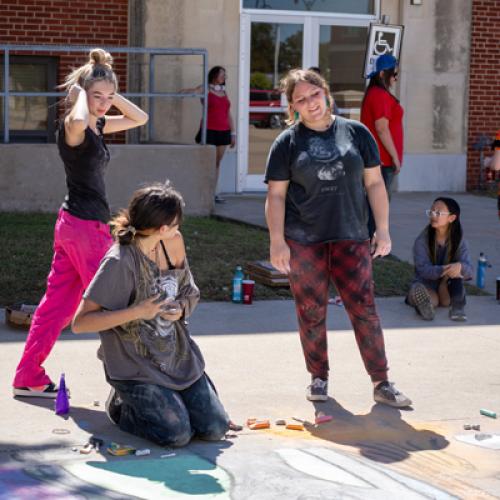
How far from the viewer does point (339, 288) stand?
6.00 m

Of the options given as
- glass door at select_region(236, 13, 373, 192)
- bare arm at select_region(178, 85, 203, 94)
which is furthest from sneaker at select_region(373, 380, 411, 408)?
glass door at select_region(236, 13, 373, 192)

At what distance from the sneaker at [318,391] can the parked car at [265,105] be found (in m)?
9.31

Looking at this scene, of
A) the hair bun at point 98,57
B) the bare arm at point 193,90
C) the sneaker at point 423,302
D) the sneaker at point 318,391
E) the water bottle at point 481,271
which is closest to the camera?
the hair bun at point 98,57

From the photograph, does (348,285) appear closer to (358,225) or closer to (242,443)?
(358,225)

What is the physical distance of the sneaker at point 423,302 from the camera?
8195 mm

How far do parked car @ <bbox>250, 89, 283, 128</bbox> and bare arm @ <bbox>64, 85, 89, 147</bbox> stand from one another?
9478mm

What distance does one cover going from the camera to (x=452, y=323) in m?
8.20

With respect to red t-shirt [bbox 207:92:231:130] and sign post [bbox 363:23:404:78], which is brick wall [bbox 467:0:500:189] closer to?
sign post [bbox 363:23:404:78]

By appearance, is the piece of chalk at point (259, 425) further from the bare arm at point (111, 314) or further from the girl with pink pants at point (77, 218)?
the girl with pink pants at point (77, 218)

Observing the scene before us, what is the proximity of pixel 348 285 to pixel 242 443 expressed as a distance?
111 cm

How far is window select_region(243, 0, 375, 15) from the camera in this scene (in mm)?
14820

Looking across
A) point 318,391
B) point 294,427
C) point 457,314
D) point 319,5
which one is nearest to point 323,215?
point 318,391

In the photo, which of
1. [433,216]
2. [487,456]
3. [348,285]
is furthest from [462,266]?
[487,456]

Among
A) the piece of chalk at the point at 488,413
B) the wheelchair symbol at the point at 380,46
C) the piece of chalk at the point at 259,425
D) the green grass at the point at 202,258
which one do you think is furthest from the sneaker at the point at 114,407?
the wheelchair symbol at the point at 380,46
